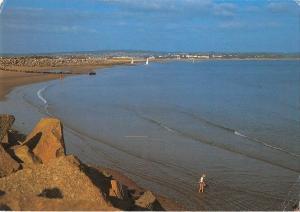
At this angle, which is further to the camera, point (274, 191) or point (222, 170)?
point (222, 170)

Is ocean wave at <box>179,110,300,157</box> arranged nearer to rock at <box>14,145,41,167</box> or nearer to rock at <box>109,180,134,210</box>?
rock at <box>109,180,134,210</box>

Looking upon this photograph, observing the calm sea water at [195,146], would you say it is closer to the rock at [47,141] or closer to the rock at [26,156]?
the rock at [47,141]

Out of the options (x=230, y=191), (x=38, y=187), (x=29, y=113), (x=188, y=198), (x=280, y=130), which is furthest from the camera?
(x=29, y=113)

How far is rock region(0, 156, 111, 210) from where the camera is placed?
6.89 m

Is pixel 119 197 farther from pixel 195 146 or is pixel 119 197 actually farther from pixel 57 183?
pixel 195 146

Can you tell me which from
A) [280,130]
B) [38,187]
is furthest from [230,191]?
[280,130]

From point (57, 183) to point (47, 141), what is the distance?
2.20m

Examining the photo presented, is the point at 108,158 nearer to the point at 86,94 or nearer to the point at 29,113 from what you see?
the point at 29,113

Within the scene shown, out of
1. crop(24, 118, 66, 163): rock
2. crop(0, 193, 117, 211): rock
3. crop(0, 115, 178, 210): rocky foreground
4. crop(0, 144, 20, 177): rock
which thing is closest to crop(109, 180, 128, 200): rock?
crop(0, 115, 178, 210): rocky foreground

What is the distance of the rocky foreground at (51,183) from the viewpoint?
19.9ft

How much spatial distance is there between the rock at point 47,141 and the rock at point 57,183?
135 centimetres

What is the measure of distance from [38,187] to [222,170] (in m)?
8.94

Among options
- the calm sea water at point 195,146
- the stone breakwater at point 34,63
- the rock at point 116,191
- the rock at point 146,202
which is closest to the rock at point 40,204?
the rock at point 116,191

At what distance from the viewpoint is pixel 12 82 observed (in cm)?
4750
